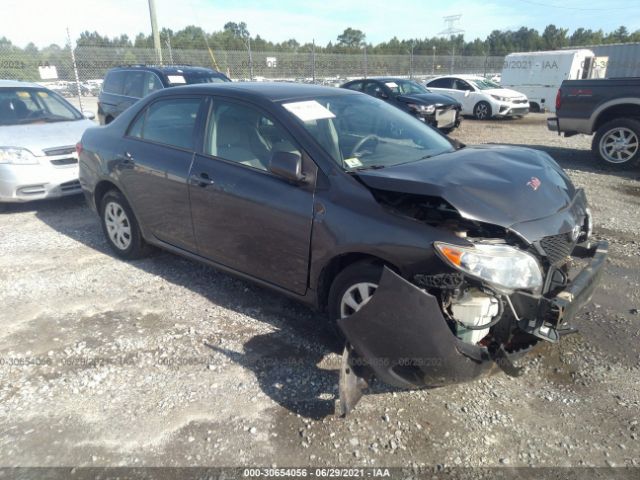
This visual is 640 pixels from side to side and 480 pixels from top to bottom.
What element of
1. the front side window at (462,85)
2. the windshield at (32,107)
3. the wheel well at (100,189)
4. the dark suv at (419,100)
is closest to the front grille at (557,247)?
Answer: the wheel well at (100,189)

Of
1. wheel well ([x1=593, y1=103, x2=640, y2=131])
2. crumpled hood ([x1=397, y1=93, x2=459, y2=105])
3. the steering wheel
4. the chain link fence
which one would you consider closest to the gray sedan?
the steering wheel

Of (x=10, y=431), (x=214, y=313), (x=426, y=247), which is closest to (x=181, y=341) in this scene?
(x=214, y=313)

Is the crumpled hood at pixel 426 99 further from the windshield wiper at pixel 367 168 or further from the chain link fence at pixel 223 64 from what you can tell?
the windshield wiper at pixel 367 168

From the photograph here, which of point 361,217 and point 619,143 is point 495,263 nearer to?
point 361,217

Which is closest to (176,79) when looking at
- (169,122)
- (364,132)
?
(169,122)

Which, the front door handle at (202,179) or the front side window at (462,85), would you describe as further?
the front side window at (462,85)

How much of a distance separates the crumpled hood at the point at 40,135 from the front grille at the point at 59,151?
1.8 inches

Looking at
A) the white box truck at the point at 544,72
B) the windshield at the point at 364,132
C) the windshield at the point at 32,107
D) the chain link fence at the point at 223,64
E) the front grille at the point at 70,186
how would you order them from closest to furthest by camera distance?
the windshield at the point at 364,132
the front grille at the point at 70,186
the windshield at the point at 32,107
the chain link fence at the point at 223,64
the white box truck at the point at 544,72

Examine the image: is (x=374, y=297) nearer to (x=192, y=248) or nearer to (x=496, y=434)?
(x=496, y=434)

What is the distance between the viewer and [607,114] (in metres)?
8.72

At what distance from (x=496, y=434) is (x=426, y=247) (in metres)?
1.07

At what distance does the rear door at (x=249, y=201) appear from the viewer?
326cm

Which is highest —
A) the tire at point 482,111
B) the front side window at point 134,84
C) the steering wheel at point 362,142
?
the front side window at point 134,84

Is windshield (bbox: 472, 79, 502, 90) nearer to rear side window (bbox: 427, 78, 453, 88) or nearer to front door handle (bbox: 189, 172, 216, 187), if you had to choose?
rear side window (bbox: 427, 78, 453, 88)
